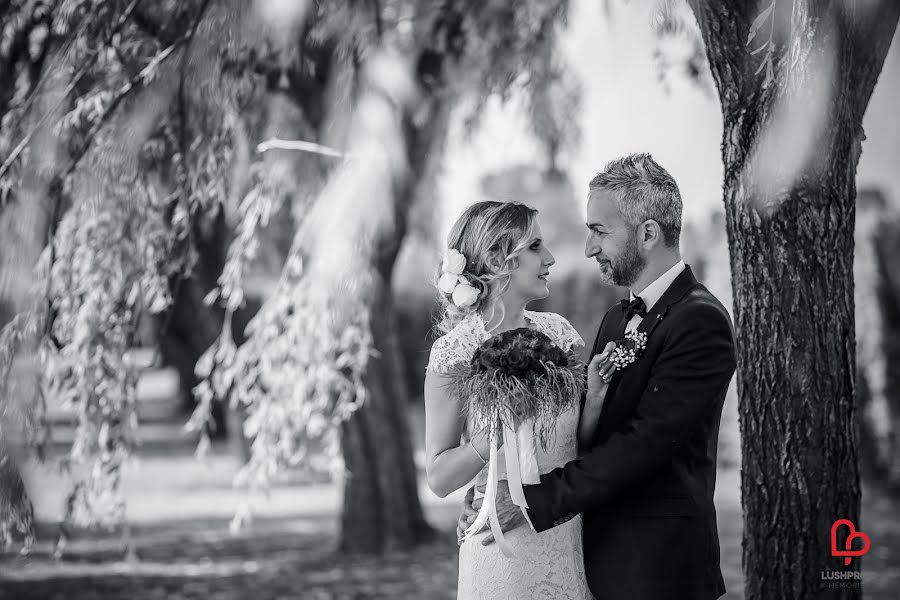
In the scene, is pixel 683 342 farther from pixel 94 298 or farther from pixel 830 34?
pixel 94 298

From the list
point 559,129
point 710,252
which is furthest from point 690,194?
point 559,129

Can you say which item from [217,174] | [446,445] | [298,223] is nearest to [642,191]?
[446,445]

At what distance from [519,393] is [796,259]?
109 cm

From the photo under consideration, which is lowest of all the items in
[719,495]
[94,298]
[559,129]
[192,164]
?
[719,495]

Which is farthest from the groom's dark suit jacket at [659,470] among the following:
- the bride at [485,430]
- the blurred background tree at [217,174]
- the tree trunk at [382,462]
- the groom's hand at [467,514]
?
the tree trunk at [382,462]

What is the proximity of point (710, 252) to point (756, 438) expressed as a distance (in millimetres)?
7230

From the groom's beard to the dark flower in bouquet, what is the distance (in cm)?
30

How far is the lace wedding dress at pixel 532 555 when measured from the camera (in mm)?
2900

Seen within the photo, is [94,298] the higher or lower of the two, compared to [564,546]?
higher

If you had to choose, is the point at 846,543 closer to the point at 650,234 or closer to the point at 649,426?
the point at 649,426

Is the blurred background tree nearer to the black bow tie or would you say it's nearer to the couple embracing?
the couple embracing

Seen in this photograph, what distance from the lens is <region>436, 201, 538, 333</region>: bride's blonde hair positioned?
118 inches

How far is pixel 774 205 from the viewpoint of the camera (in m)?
3.10

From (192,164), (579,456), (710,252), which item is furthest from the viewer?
(710,252)
